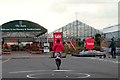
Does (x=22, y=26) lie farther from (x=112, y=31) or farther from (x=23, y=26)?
(x=112, y=31)

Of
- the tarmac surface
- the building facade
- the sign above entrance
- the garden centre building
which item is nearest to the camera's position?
the tarmac surface

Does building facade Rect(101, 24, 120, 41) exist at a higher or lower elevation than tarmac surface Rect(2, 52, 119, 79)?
higher

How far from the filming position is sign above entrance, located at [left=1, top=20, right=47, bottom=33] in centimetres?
6662

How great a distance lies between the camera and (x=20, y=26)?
67.6 meters

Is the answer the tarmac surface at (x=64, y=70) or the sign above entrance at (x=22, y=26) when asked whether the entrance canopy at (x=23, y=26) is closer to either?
the sign above entrance at (x=22, y=26)

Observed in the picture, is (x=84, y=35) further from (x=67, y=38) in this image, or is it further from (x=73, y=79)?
(x=73, y=79)

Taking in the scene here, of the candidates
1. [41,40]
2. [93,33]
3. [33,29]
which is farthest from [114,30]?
[33,29]

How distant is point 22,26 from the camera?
67.5 m

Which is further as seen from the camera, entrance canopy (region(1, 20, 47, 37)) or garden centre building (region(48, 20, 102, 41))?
garden centre building (region(48, 20, 102, 41))

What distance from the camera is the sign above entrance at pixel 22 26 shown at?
219 feet

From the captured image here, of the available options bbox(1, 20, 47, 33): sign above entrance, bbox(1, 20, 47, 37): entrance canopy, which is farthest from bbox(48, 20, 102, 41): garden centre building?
bbox(1, 20, 47, 33): sign above entrance

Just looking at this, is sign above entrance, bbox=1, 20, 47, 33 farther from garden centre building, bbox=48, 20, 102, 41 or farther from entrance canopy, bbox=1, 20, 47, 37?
garden centre building, bbox=48, 20, 102, 41

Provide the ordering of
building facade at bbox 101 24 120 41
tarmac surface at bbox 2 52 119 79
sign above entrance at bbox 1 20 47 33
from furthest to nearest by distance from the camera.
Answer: building facade at bbox 101 24 120 41 < sign above entrance at bbox 1 20 47 33 < tarmac surface at bbox 2 52 119 79

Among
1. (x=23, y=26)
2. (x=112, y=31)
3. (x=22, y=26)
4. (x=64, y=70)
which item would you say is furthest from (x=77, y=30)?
(x=64, y=70)
